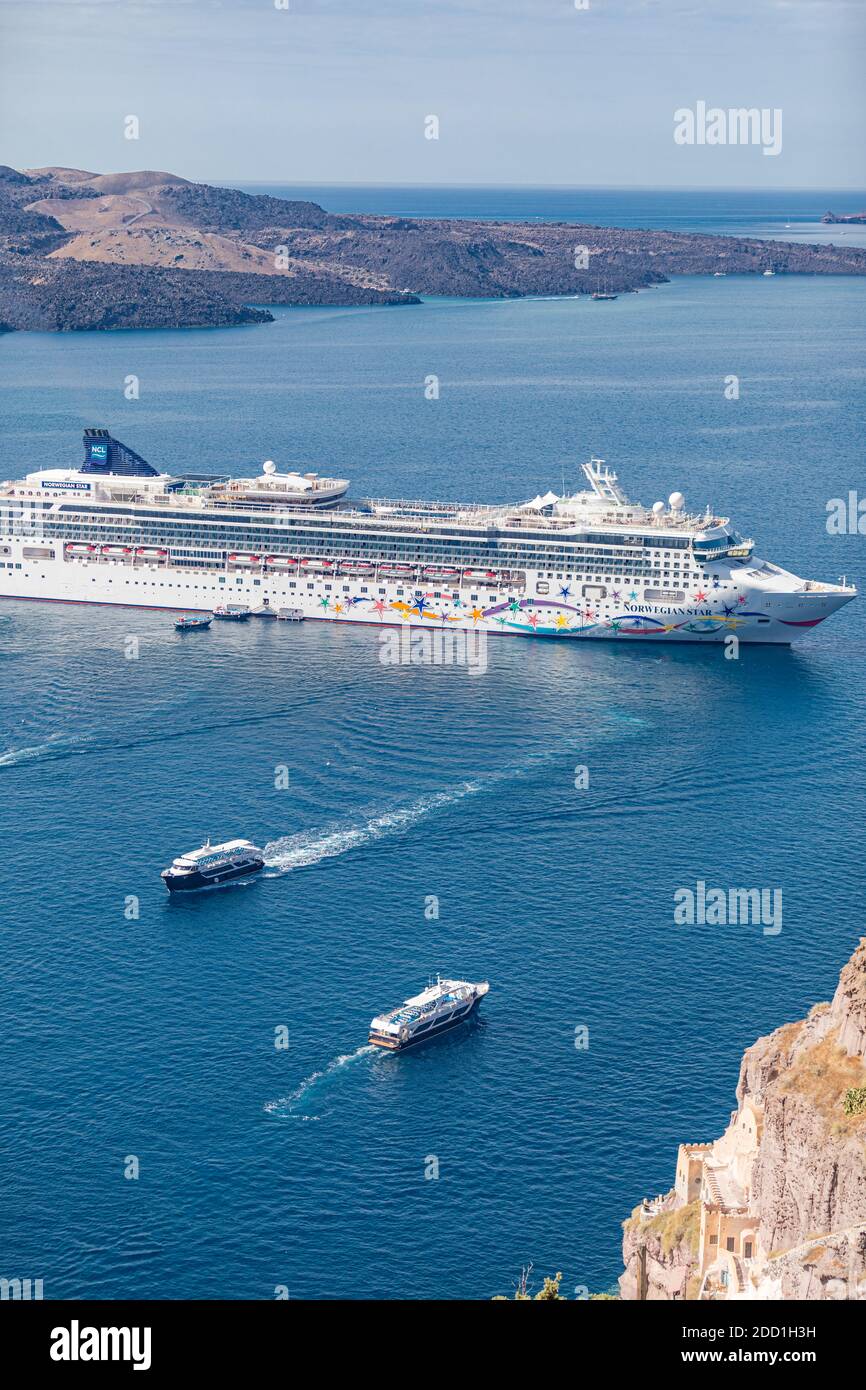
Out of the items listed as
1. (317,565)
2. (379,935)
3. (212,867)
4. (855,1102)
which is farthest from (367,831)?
(317,565)

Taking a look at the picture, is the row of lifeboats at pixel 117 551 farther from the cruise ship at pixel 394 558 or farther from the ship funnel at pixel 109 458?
the ship funnel at pixel 109 458

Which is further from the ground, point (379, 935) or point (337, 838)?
point (337, 838)

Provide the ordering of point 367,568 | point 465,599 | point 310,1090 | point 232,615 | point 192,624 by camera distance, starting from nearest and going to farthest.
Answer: point 310,1090 < point 192,624 < point 465,599 < point 232,615 < point 367,568

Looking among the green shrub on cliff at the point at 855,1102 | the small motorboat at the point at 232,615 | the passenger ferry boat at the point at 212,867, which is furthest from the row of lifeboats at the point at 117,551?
the green shrub on cliff at the point at 855,1102

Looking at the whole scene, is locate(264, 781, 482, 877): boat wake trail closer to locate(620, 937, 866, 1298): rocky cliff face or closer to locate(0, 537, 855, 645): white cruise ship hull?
locate(0, 537, 855, 645): white cruise ship hull

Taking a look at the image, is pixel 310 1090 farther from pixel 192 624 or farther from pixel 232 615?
pixel 232 615

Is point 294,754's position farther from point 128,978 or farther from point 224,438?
point 224,438

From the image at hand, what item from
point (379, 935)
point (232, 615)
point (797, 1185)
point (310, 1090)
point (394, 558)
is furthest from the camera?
point (232, 615)
